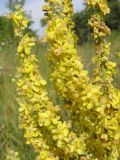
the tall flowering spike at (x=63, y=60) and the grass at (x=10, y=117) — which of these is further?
the grass at (x=10, y=117)

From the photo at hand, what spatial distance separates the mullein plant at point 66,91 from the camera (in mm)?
2262

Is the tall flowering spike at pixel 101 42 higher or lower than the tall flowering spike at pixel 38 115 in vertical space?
higher

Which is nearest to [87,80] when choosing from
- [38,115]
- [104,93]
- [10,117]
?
[104,93]

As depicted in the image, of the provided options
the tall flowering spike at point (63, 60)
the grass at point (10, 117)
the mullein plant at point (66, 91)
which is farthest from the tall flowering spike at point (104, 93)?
the grass at point (10, 117)

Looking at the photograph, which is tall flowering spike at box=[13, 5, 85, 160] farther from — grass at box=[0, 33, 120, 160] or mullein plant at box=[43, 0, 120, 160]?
grass at box=[0, 33, 120, 160]

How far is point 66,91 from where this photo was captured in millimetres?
2311

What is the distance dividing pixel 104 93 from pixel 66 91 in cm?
18

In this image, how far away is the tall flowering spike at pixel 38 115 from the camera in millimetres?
2293

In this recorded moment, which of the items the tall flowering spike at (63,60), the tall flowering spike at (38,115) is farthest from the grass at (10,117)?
the tall flowering spike at (63,60)

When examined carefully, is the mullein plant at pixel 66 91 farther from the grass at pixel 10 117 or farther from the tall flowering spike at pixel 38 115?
the grass at pixel 10 117

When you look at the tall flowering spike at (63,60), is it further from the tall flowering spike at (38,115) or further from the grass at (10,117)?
the grass at (10,117)

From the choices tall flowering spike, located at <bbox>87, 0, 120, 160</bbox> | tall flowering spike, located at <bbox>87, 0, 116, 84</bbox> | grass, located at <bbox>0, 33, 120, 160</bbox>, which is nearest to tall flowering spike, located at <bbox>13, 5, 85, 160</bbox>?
tall flowering spike, located at <bbox>87, 0, 120, 160</bbox>

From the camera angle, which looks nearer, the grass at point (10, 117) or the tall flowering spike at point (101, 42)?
the tall flowering spike at point (101, 42)

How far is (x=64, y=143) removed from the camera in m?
2.36
